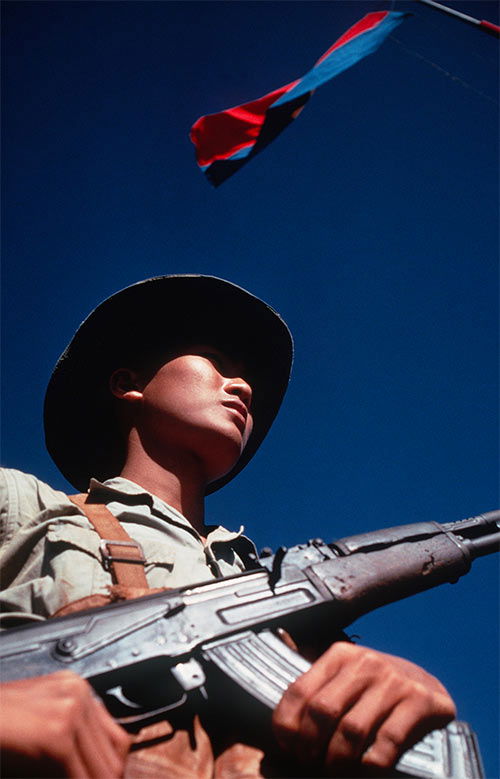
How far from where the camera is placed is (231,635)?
88.4 inches

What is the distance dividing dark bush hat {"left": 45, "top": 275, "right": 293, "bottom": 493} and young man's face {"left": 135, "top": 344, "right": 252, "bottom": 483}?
0.37 metres

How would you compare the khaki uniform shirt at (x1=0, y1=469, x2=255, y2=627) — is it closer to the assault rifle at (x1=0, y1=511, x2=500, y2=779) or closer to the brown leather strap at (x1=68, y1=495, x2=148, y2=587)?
the brown leather strap at (x1=68, y1=495, x2=148, y2=587)

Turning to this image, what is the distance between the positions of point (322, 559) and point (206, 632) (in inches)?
30.0

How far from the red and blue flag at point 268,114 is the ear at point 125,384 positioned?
6.13 feet

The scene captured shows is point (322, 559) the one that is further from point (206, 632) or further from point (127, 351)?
point (127, 351)

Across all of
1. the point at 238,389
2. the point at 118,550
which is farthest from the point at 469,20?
the point at 118,550

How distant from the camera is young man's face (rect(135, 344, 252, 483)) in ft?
11.4

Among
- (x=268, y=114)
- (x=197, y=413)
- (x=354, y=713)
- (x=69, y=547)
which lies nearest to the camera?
(x=354, y=713)

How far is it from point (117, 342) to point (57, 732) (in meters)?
3.17

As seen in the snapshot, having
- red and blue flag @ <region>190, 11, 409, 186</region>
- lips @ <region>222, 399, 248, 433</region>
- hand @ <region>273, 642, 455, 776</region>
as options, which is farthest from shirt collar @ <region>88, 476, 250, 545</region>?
red and blue flag @ <region>190, 11, 409, 186</region>

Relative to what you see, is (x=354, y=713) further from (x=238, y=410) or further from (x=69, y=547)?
(x=238, y=410)

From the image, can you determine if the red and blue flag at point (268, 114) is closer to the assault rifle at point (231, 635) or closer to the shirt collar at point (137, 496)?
the shirt collar at point (137, 496)

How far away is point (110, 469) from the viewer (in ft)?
13.6

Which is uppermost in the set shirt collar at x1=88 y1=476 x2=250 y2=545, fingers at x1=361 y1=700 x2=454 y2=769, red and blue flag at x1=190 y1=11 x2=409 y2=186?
red and blue flag at x1=190 y1=11 x2=409 y2=186
